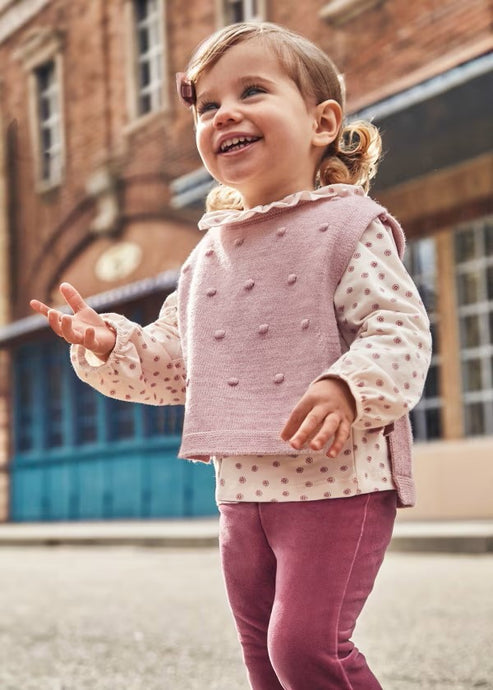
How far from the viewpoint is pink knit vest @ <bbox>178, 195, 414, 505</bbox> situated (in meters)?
1.99

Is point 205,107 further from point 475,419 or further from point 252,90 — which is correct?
point 475,419

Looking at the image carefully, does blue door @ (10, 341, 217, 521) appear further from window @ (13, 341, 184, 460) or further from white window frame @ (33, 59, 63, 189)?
white window frame @ (33, 59, 63, 189)

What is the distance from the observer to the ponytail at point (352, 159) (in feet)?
7.26

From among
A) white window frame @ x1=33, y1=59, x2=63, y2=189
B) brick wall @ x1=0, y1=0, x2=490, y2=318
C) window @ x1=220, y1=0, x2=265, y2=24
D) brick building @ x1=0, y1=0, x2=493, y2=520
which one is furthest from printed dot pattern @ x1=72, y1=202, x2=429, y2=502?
white window frame @ x1=33, y1=59, x2=63, y2=189

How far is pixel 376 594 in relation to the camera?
5984 millimetres

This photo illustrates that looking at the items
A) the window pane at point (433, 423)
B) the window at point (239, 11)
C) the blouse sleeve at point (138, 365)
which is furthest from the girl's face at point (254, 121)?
the window at point (239, 11)

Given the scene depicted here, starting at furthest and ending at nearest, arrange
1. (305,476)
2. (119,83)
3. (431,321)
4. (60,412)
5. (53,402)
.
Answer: (53,402) < (60,412) < (119,83) < (431,321) < (305,476)

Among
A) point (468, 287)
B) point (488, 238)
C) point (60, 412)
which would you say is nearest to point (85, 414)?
point (60, 412)

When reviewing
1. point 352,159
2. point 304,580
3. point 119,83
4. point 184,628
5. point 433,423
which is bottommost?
point 184,628

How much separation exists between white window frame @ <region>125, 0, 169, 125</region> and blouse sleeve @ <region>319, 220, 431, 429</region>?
13.4 metres

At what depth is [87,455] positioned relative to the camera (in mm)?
16016

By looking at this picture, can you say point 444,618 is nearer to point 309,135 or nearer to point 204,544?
point 309,135

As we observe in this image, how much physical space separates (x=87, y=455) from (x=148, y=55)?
5.58 m

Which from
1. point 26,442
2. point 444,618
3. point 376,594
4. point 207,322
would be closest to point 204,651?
point 444,618
